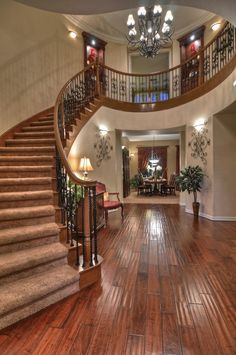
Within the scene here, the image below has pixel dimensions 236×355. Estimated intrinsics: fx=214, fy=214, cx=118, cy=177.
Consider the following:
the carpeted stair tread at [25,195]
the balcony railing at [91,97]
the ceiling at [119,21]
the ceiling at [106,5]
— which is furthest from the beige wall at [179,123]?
the ceiling at [119,21]

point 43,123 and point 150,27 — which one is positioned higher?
point 150,27

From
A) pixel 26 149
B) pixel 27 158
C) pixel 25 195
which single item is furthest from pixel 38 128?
pixel 25 195

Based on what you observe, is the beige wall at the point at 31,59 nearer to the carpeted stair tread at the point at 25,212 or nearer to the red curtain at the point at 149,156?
the carpeted stair tread at the point at 25,212

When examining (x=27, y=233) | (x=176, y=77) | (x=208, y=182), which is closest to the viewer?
(x=27, y=233)

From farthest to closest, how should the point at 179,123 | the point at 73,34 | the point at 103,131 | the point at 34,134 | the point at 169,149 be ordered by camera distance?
the point at 169,149, the point at 73,34, the point at 179,123, the point at 103,131, the point at 34,134

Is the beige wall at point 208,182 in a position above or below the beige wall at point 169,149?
below

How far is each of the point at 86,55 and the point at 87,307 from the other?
7737 mm

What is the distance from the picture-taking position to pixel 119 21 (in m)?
7.42

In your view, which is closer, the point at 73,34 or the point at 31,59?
the point at 31,59

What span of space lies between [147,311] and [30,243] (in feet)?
4.80

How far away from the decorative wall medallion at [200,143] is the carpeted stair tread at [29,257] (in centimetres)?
460

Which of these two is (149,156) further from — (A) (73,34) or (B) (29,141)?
(B) (29,141)

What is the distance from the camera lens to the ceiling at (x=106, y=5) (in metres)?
1.83

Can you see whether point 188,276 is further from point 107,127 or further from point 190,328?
point 107,127
